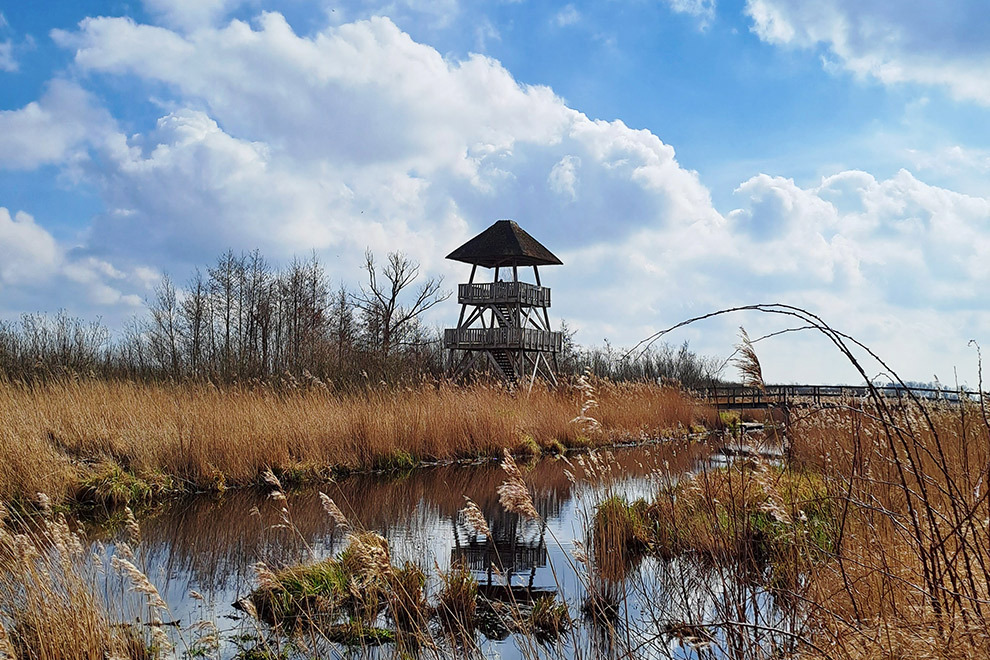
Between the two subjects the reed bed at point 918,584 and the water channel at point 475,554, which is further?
the water channel at point 475,554

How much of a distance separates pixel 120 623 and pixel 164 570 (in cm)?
272

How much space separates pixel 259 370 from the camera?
19.3m

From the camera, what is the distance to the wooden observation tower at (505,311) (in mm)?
27562

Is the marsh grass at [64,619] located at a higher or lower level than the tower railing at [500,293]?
lower

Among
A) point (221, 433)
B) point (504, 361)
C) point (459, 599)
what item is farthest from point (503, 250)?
point (459, 599)

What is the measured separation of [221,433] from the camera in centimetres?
1209

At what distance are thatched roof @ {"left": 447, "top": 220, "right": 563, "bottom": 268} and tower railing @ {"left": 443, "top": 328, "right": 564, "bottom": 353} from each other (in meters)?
2.75

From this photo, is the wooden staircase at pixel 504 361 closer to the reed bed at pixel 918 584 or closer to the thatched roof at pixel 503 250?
the thatched roof at pixel 503 250

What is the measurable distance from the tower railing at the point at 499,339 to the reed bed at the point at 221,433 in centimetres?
997

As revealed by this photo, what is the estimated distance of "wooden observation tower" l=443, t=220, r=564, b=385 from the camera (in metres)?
27.6

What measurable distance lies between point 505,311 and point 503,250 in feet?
7.12

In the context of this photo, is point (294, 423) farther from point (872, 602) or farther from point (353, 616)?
point (872, 602)

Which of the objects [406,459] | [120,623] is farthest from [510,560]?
[406,459]

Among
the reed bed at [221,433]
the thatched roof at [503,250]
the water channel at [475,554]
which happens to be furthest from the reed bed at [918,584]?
the thatched roof at [503,250]
